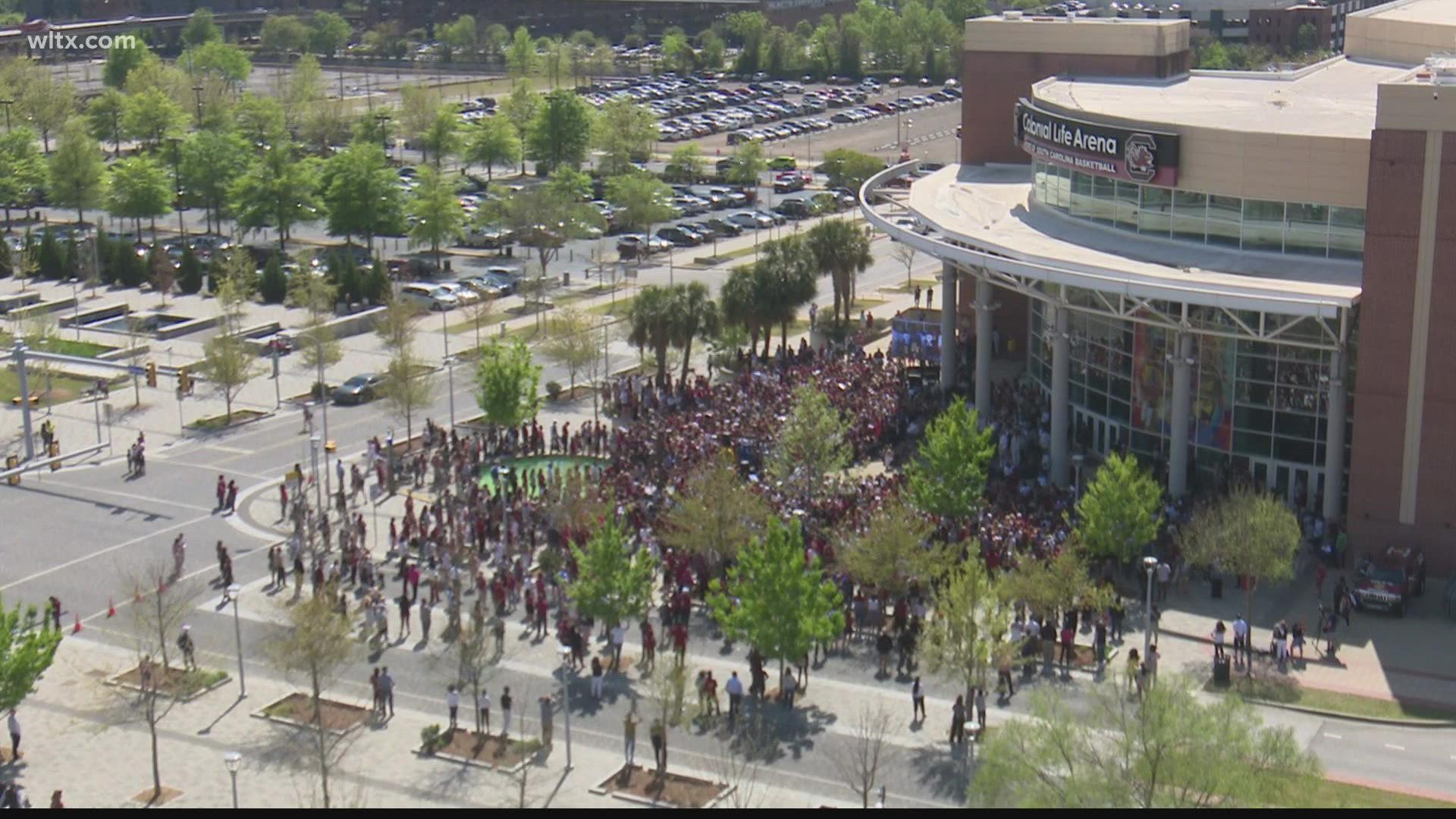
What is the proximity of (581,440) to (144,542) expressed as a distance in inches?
498

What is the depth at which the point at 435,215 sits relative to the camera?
86250mm

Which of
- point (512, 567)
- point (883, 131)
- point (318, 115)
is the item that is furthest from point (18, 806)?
point (883, 131)

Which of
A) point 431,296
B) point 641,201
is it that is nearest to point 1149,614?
point 431,296

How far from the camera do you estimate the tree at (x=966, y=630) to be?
116 ft

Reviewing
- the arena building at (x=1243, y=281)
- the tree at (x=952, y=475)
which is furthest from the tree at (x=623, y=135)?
the tree at (x=952, y=475)

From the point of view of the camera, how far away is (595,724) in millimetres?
37000

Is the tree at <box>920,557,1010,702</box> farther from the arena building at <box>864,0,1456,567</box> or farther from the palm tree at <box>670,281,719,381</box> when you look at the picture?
the palm tree at <box>670,281,719,381</box>

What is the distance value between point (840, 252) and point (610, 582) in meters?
32.1

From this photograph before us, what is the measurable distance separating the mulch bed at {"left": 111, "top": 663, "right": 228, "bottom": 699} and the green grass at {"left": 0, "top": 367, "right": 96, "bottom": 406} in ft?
83.1

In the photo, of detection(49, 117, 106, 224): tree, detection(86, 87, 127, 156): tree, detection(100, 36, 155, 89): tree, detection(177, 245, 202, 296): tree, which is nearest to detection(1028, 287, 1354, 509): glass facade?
detection(177, 245, 202, 296): tree

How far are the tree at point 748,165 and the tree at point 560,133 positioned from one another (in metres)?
8.97

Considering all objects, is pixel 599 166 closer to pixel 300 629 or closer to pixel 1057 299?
pixel 1057 299

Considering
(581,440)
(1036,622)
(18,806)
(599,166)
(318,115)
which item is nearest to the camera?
(18,806)

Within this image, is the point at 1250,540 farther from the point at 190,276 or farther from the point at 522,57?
the point at 522,57
